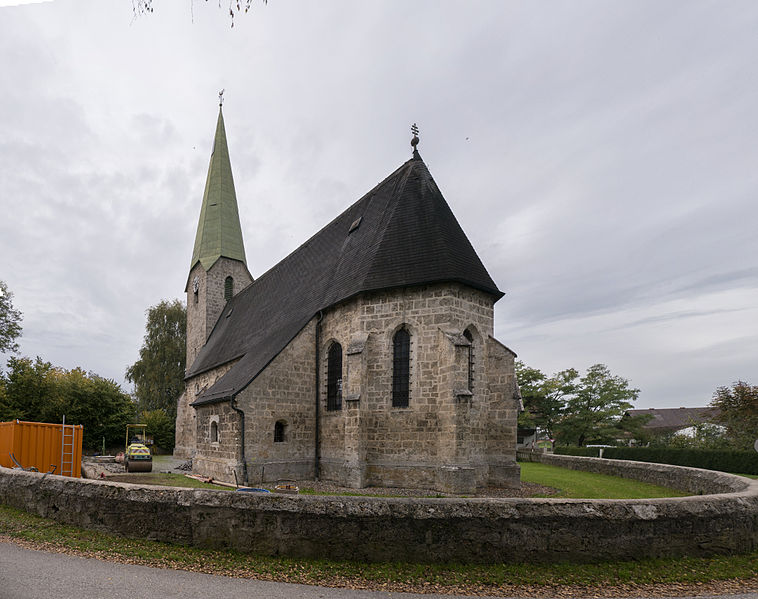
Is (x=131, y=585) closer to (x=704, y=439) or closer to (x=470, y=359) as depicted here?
(x=470, y=359)

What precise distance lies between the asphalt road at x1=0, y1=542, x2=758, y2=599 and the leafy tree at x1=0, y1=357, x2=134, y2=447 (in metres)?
25.9

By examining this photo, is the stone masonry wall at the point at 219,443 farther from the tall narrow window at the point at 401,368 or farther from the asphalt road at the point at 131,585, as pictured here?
the asphalt road at the point at 131,585

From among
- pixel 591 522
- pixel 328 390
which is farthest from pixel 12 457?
pixel 591 522

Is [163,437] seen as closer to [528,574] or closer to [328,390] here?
[328,390]

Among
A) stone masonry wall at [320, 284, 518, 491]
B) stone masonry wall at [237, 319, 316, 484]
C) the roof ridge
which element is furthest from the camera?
the roof ridge

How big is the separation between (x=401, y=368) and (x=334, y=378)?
2.96 meters

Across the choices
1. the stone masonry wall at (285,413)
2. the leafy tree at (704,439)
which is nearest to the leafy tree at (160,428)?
the stone masonry wall at (285,413)

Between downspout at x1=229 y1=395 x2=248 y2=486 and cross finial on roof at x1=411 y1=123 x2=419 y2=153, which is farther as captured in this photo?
cross finial on roof at x1=411 y1=123 x2=419 y2=153

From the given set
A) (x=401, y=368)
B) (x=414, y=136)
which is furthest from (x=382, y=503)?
(x=414, y=136)

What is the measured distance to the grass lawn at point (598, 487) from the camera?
13281 mm

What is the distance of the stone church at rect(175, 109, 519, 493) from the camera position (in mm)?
14086

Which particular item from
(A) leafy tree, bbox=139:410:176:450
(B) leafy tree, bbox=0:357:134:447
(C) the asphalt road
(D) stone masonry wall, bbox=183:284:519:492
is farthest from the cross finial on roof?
(A) leafy tree, bbox=139:410:176:450

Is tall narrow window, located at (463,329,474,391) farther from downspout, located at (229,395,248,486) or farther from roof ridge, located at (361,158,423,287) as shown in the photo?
downspout, located at (229,395,248,486)

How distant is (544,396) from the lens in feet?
134
